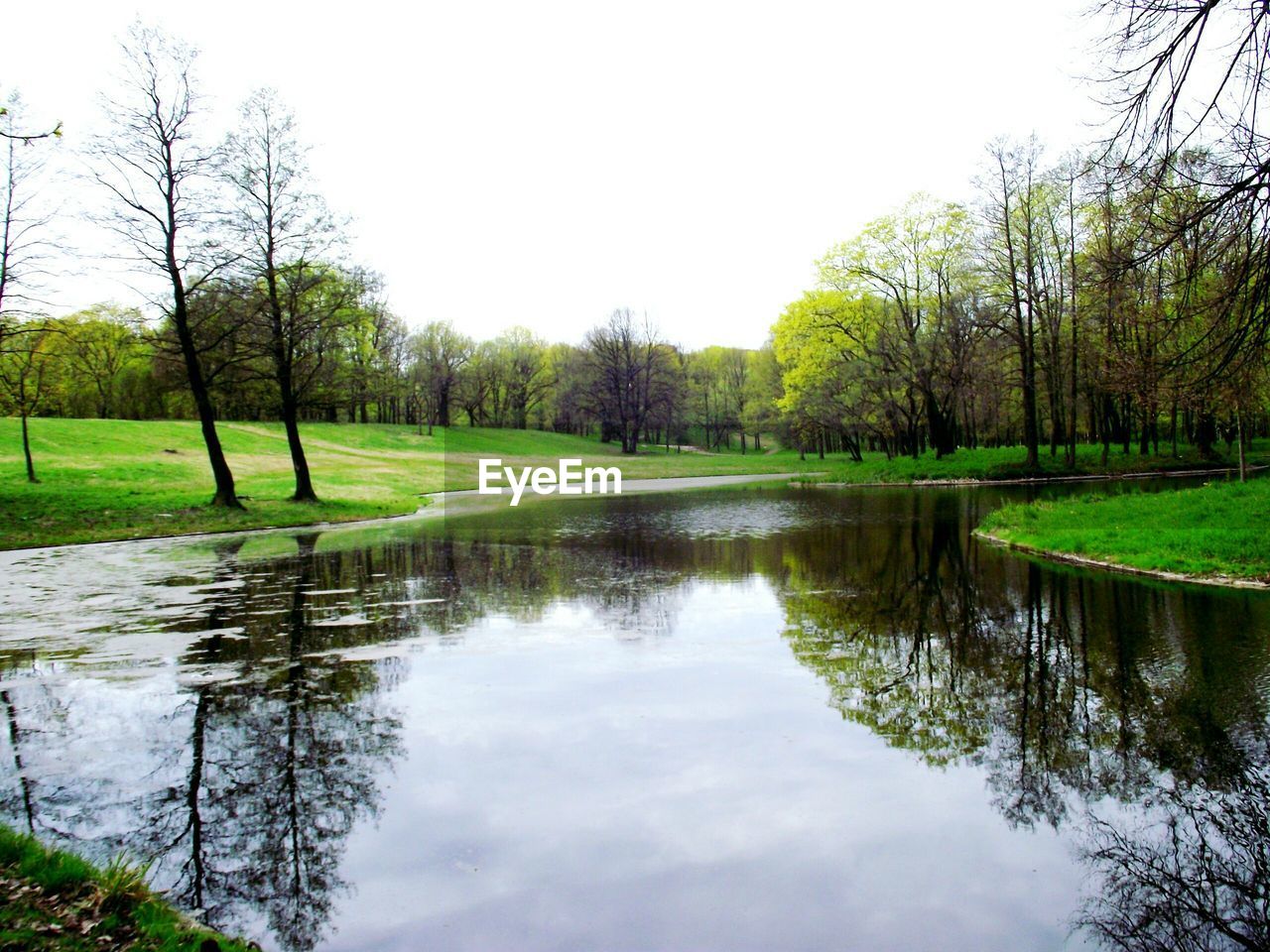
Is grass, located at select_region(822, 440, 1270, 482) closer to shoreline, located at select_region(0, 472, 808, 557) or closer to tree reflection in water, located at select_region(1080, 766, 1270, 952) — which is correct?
shoreline, located at select_region(0, 472, 808, 557)

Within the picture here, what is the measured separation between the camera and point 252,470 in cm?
4209

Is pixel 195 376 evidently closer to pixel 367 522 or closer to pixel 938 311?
pixel 367 522

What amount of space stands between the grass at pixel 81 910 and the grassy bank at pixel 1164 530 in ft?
47.0

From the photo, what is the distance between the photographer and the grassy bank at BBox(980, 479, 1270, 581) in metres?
13.4

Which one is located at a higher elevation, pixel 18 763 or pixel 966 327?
pixel 966 327

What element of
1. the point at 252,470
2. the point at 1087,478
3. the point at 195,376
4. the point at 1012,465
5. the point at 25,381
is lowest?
the point at 1087,478

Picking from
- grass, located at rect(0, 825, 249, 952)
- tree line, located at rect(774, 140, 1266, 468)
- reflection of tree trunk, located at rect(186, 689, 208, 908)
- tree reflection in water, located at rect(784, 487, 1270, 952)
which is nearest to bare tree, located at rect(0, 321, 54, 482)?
reflection of tree trunk, located at rect(186, 689, 208, 908)

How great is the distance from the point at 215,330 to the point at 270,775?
24.3 meters

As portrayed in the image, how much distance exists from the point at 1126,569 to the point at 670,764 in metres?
11.6

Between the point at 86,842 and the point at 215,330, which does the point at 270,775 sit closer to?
the point at 86,842

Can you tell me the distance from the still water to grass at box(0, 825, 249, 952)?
10.8 inches

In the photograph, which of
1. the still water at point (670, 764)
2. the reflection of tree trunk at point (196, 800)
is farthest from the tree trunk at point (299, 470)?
the reflection of tree trunk at point (196, 800)

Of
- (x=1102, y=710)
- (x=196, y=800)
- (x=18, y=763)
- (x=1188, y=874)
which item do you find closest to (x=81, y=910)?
(x=196, y=800)

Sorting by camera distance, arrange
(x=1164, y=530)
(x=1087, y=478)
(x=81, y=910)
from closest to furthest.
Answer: (x=81, y=910) < (x=1164, y=530) < (x=1087, y=478)
